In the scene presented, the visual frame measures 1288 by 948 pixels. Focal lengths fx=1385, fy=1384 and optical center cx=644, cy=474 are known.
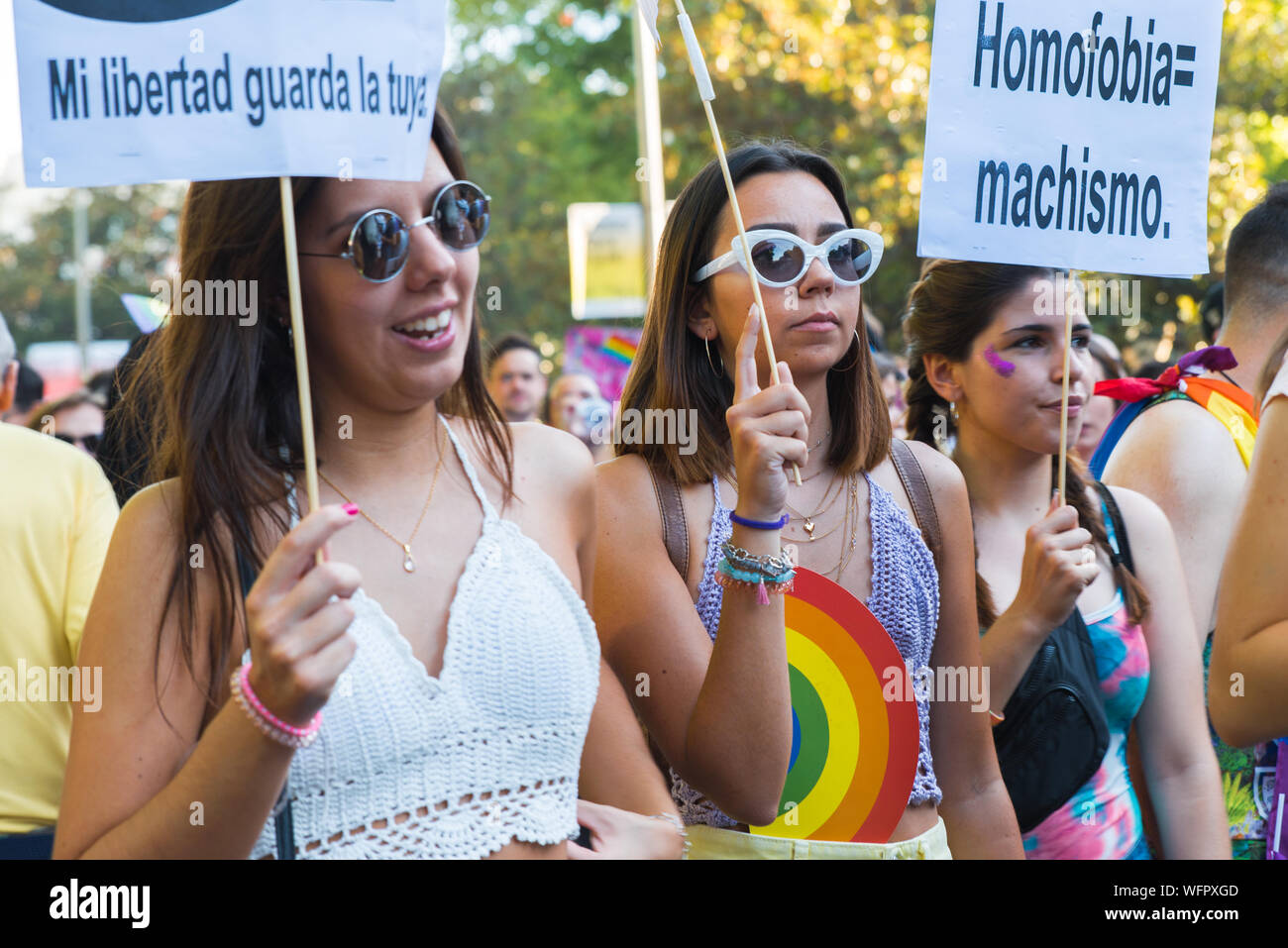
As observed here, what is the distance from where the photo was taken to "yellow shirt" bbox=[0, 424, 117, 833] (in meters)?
3.05

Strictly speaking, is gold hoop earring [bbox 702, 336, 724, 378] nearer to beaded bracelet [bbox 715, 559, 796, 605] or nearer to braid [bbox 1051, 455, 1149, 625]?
beaded bracelet [bbox 715, 559, 796, 605]

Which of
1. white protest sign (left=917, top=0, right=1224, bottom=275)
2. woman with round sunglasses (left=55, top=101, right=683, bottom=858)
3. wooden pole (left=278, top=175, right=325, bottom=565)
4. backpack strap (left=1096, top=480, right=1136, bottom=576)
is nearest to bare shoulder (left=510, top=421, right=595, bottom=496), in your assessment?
woman with round sunglasses (left=55, top=101, right=683, bottom=858)

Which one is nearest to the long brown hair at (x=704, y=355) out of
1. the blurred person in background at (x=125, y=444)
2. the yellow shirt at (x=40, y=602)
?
the yellow shirt at (x=40, y=602)

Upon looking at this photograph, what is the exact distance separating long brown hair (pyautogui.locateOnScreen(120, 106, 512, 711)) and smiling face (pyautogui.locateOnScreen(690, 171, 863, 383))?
0.83 metres

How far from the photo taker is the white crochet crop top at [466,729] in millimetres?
1959

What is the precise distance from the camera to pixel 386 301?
7.00 feet

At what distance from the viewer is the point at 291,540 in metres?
1.78

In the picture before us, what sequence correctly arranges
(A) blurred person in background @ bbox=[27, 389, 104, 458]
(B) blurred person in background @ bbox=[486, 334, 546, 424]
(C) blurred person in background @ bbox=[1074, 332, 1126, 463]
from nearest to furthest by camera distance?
(C) blurred person in background @ bbox=[1074, 332, 1126, 463]
(A) blurred person in background @ bbox=[27, 389, 104, 458]
(B) blurred person in background @ bbox=[486, 334, 546, 424]

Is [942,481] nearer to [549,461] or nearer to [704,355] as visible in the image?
[704,355]

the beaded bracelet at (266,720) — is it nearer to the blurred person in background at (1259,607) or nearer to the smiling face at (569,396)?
the blurred person in background at (1259,607)

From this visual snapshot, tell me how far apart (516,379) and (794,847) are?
655 cm

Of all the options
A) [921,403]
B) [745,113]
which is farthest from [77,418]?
[745,113]
